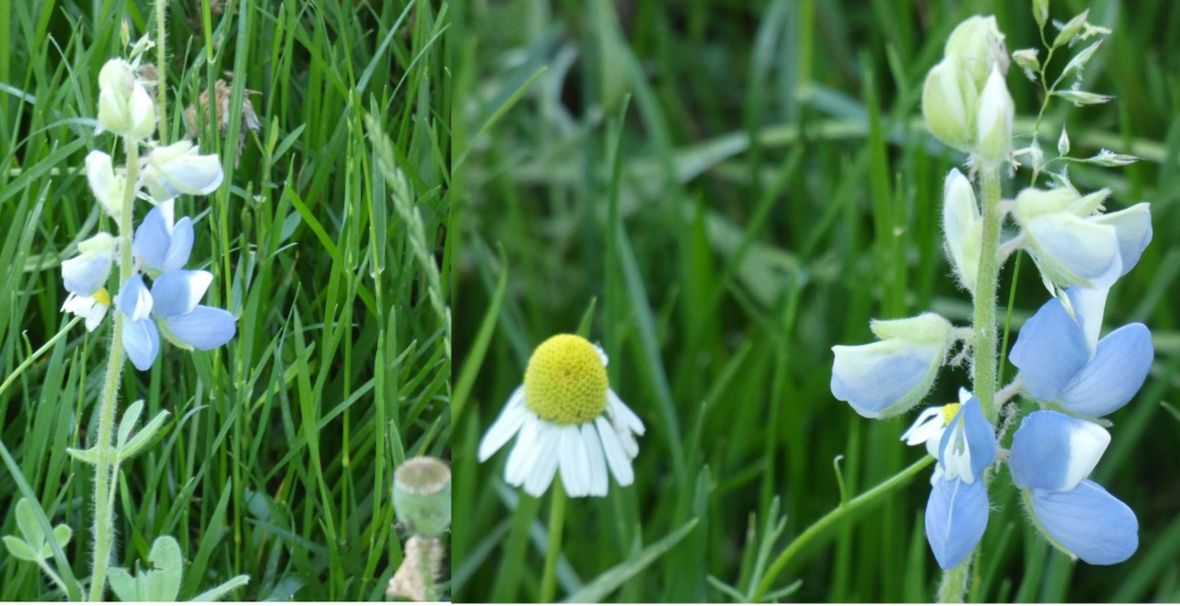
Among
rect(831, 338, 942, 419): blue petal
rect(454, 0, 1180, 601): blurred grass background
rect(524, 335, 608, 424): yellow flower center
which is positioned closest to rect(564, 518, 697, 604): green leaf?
rect(454, 0, 1180, 601): blurred grass background

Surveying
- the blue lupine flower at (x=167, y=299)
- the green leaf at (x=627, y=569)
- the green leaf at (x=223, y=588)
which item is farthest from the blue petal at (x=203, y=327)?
the green leaf at (x=627, y=569)

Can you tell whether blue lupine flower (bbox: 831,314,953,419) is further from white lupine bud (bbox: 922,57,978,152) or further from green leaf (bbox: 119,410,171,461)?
green leaf (bbox: 119,410,171,461)

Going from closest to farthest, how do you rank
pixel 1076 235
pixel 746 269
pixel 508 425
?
1. pixel 1076 235
2. pixel 508 425
3. pixel 746 269

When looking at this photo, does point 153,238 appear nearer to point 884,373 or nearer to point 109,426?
point 109,426

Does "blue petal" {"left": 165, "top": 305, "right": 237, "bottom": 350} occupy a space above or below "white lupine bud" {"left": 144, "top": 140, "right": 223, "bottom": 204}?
below

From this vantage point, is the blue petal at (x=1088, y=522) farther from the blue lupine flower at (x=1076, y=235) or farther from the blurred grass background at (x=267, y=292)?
the blurred grass background at (x=267, y=292)

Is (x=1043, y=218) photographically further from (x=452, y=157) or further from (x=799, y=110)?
(x=799, y=110)

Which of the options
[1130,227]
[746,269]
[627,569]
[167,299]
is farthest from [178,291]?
[746,269]

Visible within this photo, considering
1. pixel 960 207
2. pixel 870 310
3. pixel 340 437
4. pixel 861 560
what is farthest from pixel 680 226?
pixel 960 207
